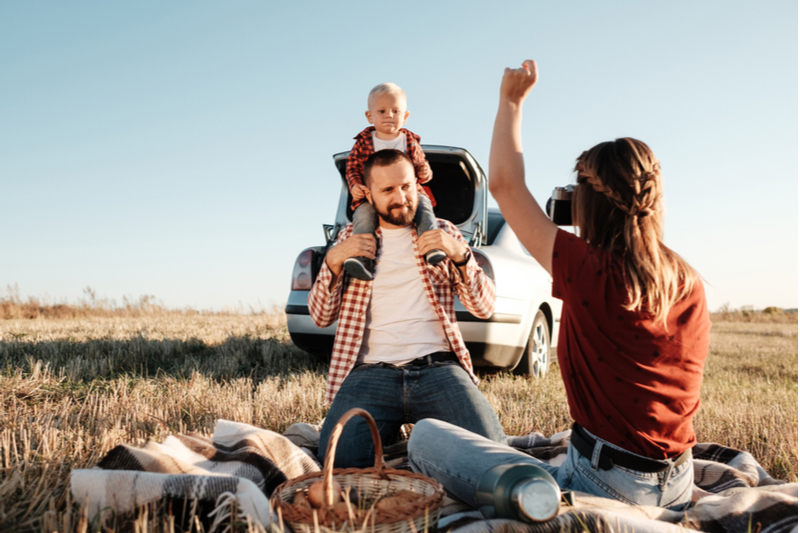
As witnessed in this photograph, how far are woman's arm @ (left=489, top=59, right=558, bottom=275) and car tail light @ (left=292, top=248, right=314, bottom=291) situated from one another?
2971 mm

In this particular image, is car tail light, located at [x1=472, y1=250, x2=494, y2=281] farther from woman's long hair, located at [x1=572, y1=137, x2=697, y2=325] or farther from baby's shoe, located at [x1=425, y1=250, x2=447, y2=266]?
woman's long hair, located at [x1=572, y1=137, x2=697, y2=325]

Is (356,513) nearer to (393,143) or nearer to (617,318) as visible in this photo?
(617,318)

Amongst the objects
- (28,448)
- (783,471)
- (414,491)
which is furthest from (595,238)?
(28,448)

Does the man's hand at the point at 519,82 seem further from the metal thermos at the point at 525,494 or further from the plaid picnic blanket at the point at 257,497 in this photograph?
the plaid picnic blanket at the point at 257,497

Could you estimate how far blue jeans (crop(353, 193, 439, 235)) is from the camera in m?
3.17

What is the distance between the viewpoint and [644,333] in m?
1.86

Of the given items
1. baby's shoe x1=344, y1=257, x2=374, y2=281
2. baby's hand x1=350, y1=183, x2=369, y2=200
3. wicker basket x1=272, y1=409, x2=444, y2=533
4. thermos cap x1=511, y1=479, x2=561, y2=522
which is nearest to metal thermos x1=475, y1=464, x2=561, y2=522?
thermos cap x1=511, y1=479, x2=561, y2=522

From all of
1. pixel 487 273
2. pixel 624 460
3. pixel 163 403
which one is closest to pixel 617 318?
pixel 624 460

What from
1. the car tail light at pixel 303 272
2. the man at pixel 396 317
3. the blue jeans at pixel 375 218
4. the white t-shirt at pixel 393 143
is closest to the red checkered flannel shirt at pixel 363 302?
the man at pixel 396 317

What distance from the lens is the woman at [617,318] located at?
72.9 inches

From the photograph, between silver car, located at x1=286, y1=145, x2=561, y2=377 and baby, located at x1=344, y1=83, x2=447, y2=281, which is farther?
silver car, located at x1=286, y1=145, x2=561, y2=377

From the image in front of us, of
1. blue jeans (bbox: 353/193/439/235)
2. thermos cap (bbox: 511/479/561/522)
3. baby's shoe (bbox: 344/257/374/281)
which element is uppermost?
blue jeans (bbox: 353/193/439/235)

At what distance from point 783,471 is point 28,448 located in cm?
371

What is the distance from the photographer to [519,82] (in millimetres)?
2010
